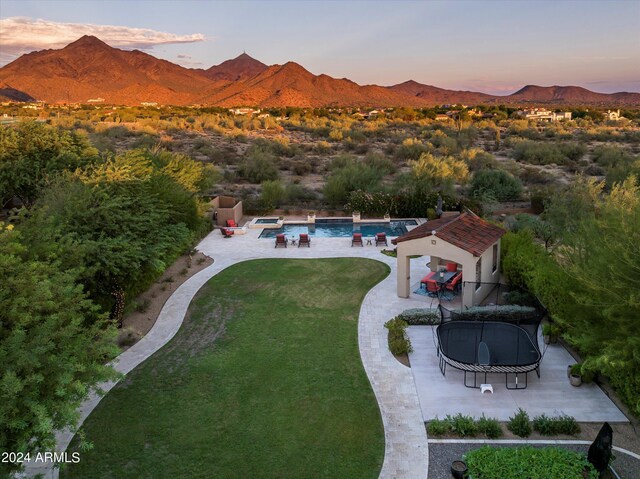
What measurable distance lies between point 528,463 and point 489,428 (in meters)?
1.15

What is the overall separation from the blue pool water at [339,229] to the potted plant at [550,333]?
12.9 meters

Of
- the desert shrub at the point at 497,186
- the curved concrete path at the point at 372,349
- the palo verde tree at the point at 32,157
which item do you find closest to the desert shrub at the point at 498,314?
the curved concrete path at the point at 372,349

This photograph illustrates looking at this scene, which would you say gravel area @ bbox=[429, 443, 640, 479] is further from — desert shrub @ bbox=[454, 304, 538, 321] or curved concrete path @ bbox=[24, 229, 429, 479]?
desert shrub @ bbox=[454, 304, 538, 321]

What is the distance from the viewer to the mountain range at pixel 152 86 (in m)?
152

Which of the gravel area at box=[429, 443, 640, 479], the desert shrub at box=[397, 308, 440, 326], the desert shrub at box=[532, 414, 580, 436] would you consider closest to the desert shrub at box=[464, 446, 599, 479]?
the gravel area at box=[429, 443, 640, 479]

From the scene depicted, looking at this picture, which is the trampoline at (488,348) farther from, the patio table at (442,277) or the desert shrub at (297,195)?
the desert shrub at (297,195)

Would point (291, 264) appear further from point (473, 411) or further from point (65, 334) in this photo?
point (65, 334)

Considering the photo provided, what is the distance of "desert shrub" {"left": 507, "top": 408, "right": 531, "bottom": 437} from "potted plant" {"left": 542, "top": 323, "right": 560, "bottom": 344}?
3965mm

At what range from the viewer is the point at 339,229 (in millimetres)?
27578

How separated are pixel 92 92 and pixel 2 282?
17387 cm

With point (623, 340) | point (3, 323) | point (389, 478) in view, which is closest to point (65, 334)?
point (3, 323)

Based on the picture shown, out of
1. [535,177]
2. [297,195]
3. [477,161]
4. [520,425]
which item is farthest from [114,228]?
[477,161]

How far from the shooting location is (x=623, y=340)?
7977 mm

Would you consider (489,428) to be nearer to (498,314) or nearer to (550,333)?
(550,333)
